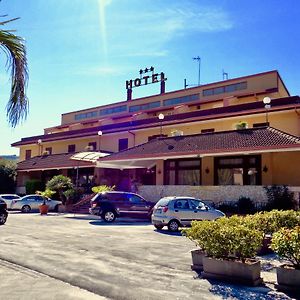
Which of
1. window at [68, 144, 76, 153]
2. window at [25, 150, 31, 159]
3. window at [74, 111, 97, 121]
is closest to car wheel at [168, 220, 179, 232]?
window at [68, 144, 76, 153]

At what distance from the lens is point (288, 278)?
7133mm

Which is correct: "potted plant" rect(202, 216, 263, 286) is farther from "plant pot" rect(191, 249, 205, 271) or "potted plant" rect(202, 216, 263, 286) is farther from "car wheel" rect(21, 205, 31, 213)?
"car wheel" rect(21, 205, 31, 213)

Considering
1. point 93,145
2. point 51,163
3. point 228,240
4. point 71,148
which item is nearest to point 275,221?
point 228,240

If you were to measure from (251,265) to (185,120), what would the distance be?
24798 millimetres

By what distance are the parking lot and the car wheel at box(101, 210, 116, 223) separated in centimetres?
706

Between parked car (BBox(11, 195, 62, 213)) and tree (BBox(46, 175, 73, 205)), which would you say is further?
tree (BBox(46, 175, 73, 205))

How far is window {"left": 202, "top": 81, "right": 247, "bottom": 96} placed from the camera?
147 ft

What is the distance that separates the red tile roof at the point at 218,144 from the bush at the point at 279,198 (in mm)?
2353

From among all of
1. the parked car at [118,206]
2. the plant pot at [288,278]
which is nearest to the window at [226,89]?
the parked car at [118,206]

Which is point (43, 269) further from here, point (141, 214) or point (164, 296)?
point (141, 214)

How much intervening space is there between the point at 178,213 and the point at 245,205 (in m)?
5.55

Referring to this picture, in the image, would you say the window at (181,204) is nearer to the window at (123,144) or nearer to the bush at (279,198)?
the bush at (279,198)

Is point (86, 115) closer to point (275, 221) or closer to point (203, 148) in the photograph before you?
point (203, 148)

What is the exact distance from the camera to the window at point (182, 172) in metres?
27.2
